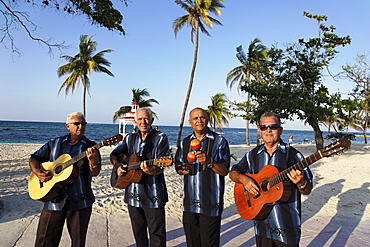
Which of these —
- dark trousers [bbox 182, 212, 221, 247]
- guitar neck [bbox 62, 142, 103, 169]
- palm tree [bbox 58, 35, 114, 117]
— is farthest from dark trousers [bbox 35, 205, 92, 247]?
palm tree [bbox 58, 35, 114, 117]

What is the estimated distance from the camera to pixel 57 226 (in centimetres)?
309

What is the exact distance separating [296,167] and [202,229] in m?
1.35

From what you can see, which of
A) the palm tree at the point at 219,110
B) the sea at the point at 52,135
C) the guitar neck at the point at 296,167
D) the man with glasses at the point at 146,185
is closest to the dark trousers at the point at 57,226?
the man with glasses at the point at 146,185

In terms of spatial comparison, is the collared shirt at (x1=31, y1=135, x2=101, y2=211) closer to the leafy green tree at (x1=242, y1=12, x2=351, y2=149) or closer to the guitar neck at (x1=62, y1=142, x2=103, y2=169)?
the guitar neck at (x1=62, y1=142, x2=103, y2=169)

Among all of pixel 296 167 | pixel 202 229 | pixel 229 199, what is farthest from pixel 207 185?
pixel 229 199

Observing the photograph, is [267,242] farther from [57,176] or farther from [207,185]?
[57,176]

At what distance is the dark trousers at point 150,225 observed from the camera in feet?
10.6

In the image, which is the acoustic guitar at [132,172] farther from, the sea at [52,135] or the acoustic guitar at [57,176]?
the sea at [52,135]

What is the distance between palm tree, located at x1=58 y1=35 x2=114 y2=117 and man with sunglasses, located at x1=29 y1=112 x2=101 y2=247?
21423 mm

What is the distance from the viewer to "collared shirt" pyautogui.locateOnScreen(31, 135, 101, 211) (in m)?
3.07

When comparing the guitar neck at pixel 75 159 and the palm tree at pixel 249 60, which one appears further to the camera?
the palm tree at pixel 249 60

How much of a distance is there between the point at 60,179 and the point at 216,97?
29902 mm

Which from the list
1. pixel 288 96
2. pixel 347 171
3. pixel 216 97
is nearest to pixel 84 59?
pixel 216 97

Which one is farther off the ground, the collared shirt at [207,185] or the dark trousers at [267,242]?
the collared shirt at [207,185]
